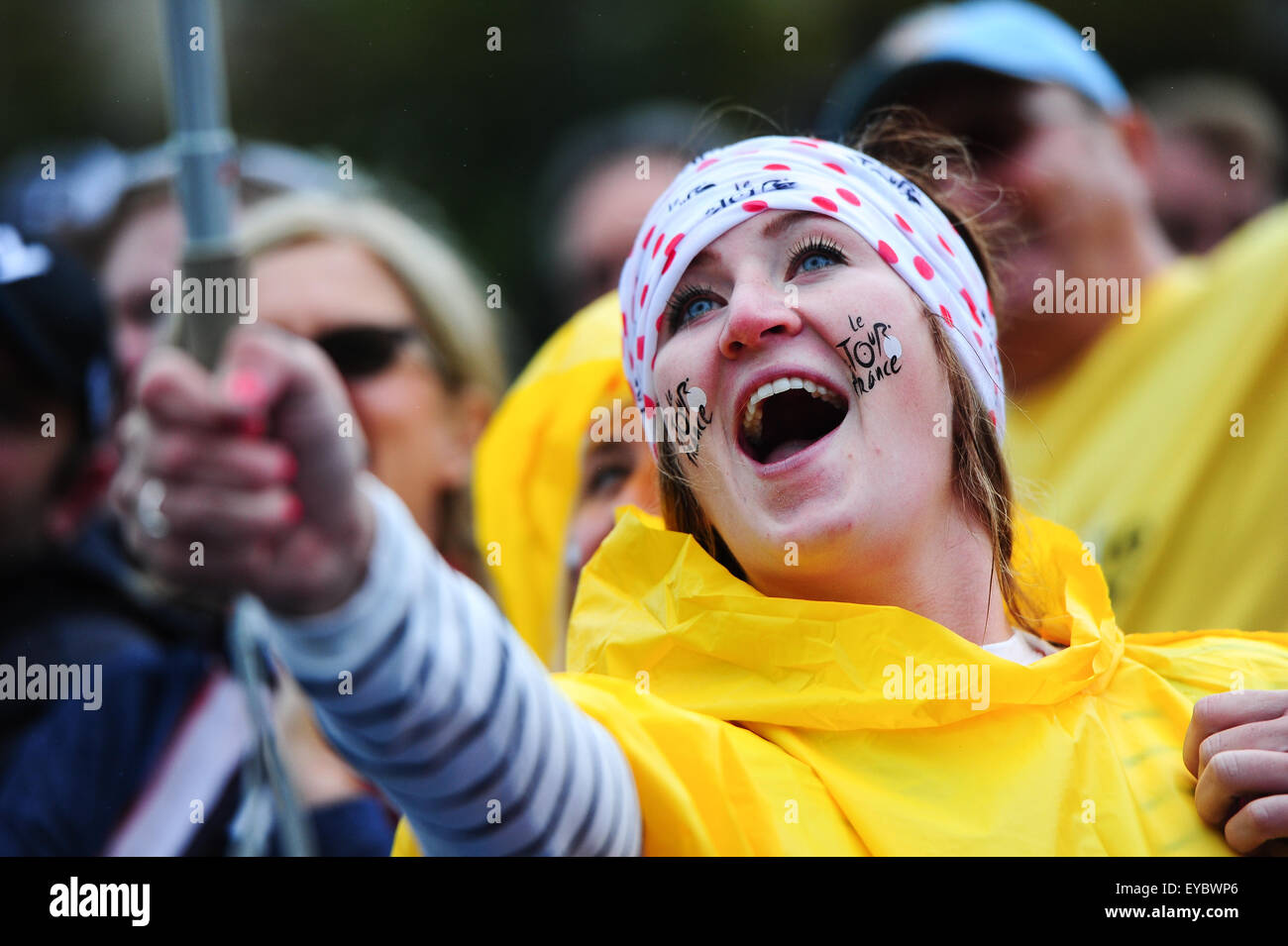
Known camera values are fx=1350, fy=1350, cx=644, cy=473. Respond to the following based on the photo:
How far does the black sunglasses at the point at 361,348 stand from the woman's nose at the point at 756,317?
1.07m

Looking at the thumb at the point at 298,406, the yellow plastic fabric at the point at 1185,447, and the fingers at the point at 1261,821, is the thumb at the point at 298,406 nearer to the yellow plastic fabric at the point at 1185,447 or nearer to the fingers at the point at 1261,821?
the fingers at the point at 1261,821

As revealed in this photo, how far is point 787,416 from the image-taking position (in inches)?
68.7

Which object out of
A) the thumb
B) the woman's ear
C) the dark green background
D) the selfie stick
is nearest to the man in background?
the dark green background

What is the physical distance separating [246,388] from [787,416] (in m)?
0.93

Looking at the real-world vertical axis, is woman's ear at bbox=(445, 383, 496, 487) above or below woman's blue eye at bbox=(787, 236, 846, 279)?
above

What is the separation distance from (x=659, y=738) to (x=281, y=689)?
3.21 feet

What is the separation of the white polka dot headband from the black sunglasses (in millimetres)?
827

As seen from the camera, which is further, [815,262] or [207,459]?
[815,262]

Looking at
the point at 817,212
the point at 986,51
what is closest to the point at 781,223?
the point at 817,212

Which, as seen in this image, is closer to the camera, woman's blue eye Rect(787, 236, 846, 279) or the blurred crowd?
woman's blue eye Rect(787, 236, 846, 279)

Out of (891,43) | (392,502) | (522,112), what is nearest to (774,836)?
(392,502)

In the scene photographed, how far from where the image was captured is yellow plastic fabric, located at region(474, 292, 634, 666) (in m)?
2.34

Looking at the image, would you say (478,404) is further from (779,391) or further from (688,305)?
(779,391)

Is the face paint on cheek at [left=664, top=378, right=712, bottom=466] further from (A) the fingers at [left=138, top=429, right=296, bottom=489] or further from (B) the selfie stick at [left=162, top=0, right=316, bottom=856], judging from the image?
(A) the fingers at [left=138, top=429, right=296, bottom=489]
